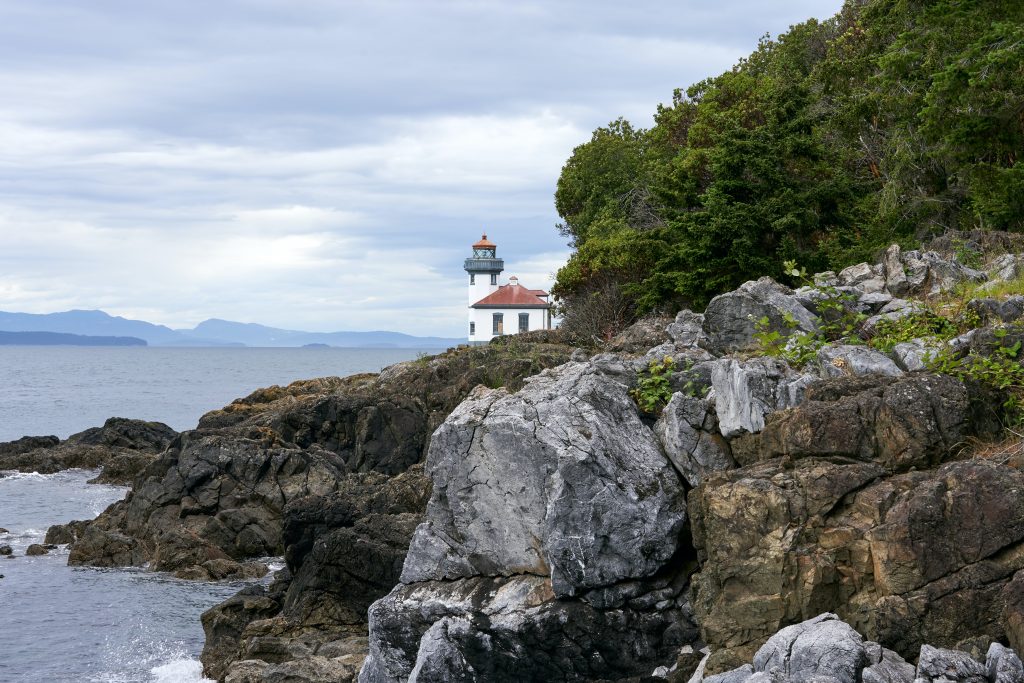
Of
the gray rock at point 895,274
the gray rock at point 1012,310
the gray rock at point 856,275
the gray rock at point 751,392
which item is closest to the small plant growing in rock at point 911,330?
the gray rock at point 1012,310

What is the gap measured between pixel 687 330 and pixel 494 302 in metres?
69.1

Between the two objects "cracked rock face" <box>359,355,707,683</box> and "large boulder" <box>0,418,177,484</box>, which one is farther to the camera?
"large boulder" <box>0,418,177,484</box>

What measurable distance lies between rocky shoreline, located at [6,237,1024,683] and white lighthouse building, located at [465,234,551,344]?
224ft

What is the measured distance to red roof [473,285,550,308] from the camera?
88750mm

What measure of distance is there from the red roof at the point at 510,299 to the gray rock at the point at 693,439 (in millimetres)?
74964

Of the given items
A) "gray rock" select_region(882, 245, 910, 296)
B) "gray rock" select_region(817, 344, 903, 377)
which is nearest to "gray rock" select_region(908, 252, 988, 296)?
"gray rock" select_region(882, 245, 910, 296)

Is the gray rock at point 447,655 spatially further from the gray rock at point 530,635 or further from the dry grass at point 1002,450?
the dry grass at point 1002,450

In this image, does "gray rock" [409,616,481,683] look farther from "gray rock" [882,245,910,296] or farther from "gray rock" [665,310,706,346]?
"gray rock" [882,245,910,296]

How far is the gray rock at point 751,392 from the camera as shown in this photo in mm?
11969

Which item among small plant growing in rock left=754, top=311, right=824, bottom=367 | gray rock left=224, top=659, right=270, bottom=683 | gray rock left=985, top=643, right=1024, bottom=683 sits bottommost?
gray rock left=224, top=659, right=270, bottom=683

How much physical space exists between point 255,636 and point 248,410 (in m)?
28.0

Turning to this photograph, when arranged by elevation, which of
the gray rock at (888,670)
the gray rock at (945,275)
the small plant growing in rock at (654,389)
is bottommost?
the gray rock at (888,670)

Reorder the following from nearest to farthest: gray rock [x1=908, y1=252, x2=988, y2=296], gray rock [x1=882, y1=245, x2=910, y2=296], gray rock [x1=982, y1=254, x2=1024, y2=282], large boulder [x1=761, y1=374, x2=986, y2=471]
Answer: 1. large boulder [x1=761, y1=374, x2=986, y2=471]
2. gray rock [x1=982, y1=254, x2=1024, y2=282]
3. gray rock [x1=908, y1=252, x2=988, y2=296]
4. gray rock [x1=882, y1=245, x2=910, y2=296]

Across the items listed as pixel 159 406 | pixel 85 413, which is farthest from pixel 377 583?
pixel 159 406
